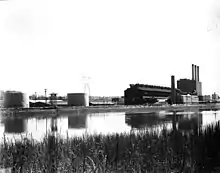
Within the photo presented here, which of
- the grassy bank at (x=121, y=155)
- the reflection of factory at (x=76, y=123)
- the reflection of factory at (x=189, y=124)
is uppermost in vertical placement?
the reflection of factory at (x=189, y=124)

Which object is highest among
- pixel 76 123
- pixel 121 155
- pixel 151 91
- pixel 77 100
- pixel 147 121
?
pixel 151 91

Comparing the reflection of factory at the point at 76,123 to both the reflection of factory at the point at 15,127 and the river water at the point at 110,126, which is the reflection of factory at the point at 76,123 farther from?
the reflection of factory at the point at 15,127

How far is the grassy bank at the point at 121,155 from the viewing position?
2225 mm

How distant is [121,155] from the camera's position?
2391 millimetres

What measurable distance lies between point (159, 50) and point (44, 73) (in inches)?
53.2

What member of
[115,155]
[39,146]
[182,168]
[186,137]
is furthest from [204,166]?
[39,146]

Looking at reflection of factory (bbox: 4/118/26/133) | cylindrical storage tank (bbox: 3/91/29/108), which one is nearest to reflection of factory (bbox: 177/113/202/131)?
reflection of factory (bbox: 4/118/26/133)

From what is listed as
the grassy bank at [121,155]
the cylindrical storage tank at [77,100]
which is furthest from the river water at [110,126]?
the cylindrical storage tank at [77,100]

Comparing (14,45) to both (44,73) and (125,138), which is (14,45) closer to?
(44,73)

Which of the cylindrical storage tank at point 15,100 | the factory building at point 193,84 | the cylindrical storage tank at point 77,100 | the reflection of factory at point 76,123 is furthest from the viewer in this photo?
the cylindrical storage tank at point 77,100

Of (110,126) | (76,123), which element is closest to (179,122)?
(110,126)

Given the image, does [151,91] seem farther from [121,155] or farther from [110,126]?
[121,155]

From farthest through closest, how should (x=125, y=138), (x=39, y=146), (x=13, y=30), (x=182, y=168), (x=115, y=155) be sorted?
(x=13, y=30)
(x=125, y=138)
(x=39, y=146)
(x=115, y=155)
(x=182, y=168)

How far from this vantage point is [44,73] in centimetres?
326
